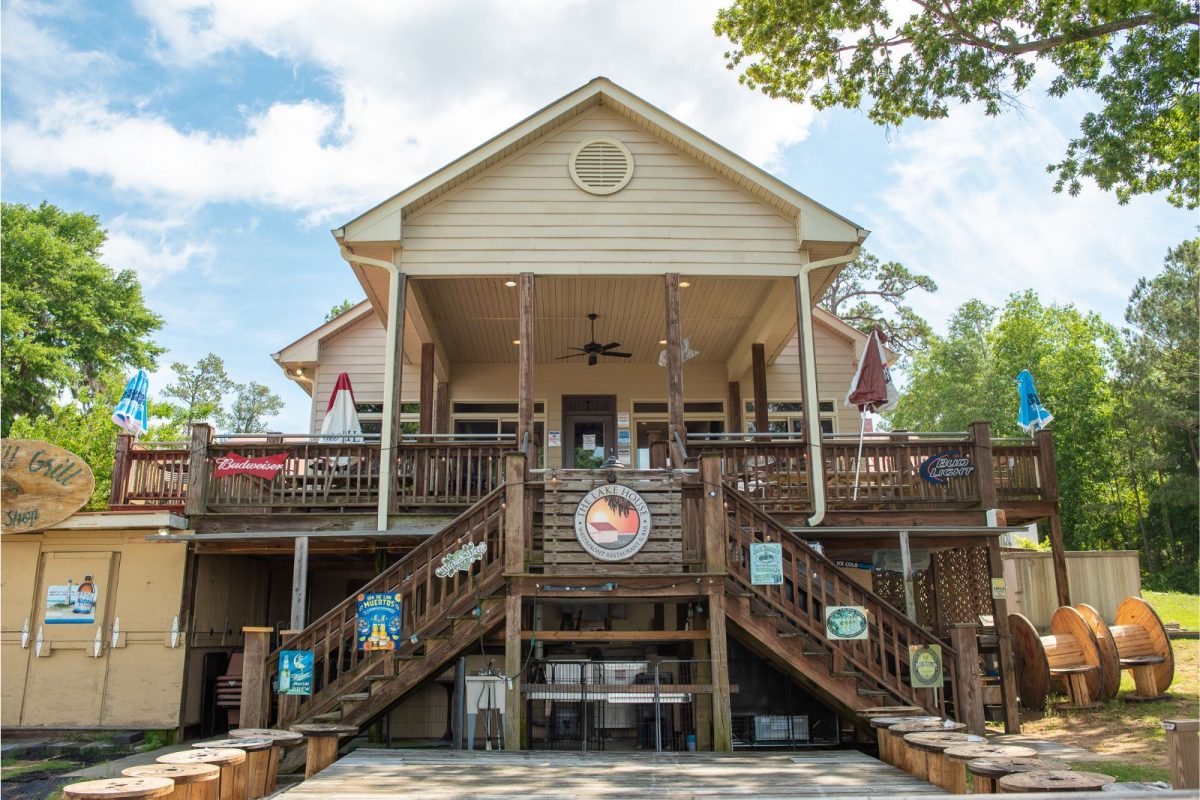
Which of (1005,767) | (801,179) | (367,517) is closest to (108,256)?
(367,517)

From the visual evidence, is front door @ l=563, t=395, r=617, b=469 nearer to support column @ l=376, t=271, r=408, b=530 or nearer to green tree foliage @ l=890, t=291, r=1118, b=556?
support column @ l=376, t=271, r=408, b=530

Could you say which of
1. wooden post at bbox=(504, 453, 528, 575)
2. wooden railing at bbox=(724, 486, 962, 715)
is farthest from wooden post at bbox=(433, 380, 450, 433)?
wooden railing at bbox=(724, 486, 962, 715)

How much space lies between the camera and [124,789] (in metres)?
5.32

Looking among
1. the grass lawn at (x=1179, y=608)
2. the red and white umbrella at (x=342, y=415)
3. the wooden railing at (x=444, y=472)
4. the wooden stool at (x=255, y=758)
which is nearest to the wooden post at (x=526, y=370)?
the wooden railing at (x=444, y=472)

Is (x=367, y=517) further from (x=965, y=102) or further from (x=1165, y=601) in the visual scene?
(x=1165, y=601)

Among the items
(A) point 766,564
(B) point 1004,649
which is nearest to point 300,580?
(A) point 766,564

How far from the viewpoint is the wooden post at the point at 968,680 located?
941 centimetres

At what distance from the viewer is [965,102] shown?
13.2 m

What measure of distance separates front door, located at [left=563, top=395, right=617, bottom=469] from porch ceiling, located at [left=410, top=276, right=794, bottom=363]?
0.96m

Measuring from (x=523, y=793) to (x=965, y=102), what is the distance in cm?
1155

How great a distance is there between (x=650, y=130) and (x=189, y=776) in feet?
32.6

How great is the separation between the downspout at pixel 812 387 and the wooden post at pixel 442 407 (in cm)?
723

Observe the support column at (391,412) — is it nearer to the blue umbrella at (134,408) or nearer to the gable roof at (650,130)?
the gable roof at (650,130)

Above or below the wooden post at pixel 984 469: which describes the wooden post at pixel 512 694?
below
